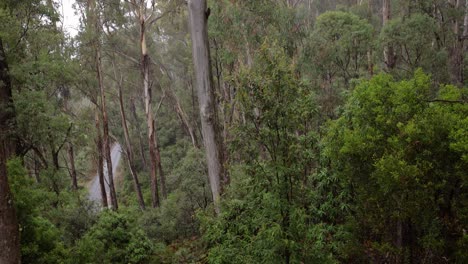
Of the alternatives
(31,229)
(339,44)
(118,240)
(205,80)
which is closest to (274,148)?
(205,80)

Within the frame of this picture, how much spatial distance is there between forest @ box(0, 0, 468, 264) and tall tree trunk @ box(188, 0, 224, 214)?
2 centimetres

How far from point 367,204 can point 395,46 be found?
8.85 meters

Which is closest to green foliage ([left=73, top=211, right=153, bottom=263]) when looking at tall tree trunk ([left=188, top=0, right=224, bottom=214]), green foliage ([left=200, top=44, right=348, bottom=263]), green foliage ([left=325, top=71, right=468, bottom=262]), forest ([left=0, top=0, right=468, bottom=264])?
forest ([left=0, top=0, right=468, bottom=264])

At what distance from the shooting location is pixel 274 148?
4406 millimetres

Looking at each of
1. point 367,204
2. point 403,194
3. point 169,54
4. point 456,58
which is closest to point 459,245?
point 403,194

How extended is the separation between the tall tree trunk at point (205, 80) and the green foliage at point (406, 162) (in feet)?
7.53

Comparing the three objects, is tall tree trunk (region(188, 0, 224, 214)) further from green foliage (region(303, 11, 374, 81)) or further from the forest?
green foliage (region(303, 11, 374, 81))

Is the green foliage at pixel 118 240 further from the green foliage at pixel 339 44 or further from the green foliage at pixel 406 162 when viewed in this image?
the green foliage at pixel 339 44

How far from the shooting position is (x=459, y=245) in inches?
230

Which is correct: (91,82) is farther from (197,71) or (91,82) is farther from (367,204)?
(367,204)

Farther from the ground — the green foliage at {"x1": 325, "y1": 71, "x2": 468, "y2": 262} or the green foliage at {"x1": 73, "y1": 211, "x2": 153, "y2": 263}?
the green foliage at {"x1": 325, "y1": 71, "x2": 468, "y2": 262}

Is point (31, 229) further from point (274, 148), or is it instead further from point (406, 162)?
point (406, 162)

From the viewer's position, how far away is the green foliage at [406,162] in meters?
5.80

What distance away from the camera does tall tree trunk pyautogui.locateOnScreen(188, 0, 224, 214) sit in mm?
6168
